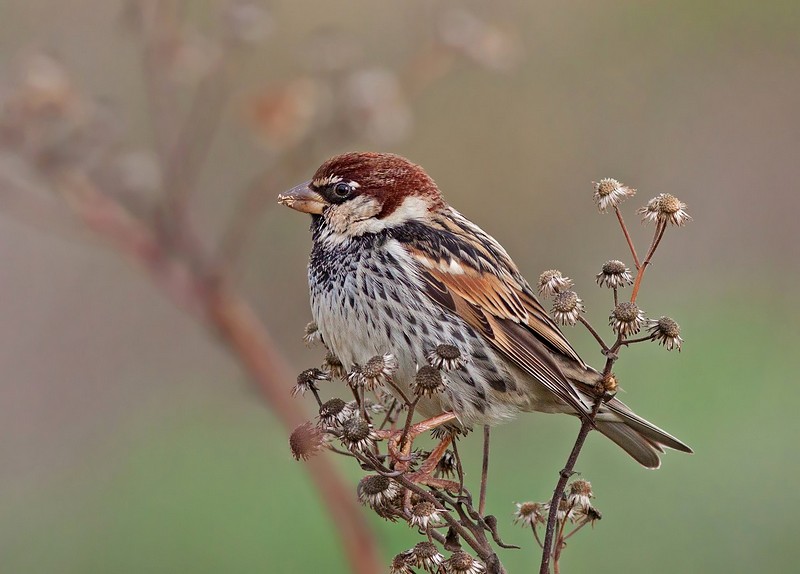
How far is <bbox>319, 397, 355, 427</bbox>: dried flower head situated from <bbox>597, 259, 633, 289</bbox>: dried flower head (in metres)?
0.60

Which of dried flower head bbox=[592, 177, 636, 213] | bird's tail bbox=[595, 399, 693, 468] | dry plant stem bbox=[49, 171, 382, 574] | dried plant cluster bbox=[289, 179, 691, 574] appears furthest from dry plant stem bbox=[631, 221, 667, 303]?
dry plant stem bbox=[49, 171, 382, 574]

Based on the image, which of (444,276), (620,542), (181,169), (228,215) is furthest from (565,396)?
(228,215)

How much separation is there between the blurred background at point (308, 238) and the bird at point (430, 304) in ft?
0.71

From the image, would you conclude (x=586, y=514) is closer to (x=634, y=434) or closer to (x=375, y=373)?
(x=375, y=373)

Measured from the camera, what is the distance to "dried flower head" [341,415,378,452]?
231 centimetres

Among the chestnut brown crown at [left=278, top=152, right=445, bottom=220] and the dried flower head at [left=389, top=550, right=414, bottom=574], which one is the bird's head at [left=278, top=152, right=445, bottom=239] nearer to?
the chestnut brown crown at [left=278, top=152, right=445, bottom=220]

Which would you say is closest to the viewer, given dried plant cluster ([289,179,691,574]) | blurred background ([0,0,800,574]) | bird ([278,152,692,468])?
dried plant cluster ([289,179,691,574])

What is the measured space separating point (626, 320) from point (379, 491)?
63 cm

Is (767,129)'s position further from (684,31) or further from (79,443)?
(79,443)

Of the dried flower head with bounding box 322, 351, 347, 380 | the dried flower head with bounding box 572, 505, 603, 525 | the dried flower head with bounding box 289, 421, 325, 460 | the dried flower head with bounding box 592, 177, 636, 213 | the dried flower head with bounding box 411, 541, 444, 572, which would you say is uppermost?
the dried flower head with bounding box 322, 351, 347, 380

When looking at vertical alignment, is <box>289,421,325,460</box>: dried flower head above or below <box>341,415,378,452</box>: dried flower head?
above

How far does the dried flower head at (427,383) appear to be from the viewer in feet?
7.96

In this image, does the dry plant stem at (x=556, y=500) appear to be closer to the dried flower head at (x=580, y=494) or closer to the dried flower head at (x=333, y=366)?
the dried flower head at (x=580, y=494)

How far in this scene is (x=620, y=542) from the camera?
4402 mm
